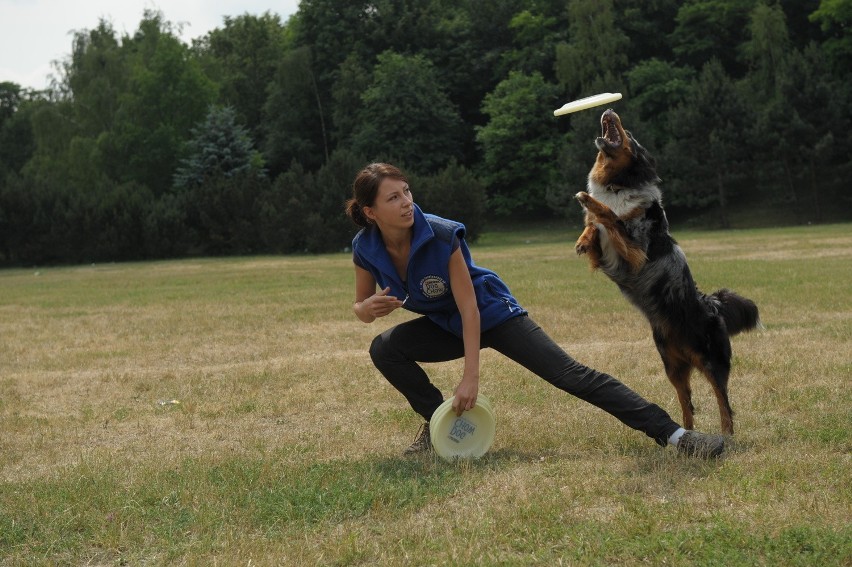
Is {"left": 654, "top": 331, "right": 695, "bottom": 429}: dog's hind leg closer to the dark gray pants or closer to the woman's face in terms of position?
the dark gray pants

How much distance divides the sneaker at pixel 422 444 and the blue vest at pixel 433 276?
814 millimetres

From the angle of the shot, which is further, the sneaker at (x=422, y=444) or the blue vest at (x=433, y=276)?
the sneaker at (x=422, y=444)

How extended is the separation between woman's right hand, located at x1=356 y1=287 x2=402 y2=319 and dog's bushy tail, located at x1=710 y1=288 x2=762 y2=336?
2.41m

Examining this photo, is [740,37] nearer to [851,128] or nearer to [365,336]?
[851,128]

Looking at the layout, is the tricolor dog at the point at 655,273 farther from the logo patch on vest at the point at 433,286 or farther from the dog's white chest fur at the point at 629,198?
the logo patch on vest at the point at 433,286

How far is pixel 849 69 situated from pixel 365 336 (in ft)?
181

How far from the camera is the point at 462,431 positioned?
19.7 feet

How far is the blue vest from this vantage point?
18.8 feet

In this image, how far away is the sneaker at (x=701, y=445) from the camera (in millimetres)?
5621

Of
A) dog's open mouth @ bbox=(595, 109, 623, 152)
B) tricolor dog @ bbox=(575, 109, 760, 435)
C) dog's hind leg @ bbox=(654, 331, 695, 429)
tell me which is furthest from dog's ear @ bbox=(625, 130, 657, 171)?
dog's hind leg @ bbox=(654, 331, 695, 429)

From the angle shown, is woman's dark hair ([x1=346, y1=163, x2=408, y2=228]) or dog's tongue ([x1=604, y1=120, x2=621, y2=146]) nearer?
woman's dark hair ([x1=346, y1=163, x2=408, y2=228])

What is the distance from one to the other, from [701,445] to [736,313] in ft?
4.47

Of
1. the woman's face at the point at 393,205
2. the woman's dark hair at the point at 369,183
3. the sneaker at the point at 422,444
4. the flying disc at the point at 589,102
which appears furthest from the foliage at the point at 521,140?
the woman's face at the point at 393,205

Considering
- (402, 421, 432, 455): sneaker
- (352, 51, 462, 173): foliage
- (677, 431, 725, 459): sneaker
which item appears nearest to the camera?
(677, 431, 725, 459): sneaker
